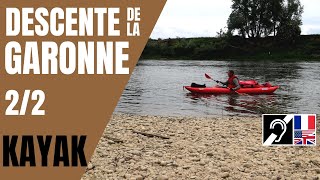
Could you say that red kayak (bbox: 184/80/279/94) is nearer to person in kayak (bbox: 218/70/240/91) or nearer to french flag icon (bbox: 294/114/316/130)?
person in kayak (bbox: 218/70/240/91)

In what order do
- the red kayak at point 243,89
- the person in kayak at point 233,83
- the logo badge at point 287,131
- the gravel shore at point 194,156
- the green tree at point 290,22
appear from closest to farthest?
1. the gravel shore at point 194,156
2. the logo badge at point 287,131
3. the person in kayak at point 233,83
4. the red kayak at point 243,89
5. the green tree at point 290,22

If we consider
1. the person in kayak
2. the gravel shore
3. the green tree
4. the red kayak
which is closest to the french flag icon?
the gravel shore

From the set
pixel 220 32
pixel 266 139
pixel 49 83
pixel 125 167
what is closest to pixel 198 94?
pixel 49 83

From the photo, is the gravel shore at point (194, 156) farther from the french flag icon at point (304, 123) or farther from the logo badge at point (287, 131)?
the french flag icon at point (304, 123)

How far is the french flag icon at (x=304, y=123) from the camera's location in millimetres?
10648

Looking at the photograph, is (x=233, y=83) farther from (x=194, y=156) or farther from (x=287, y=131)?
(x=194, y=156)

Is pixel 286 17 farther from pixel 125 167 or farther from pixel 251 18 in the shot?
pixel 125 167

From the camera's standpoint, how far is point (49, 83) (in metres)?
14.2

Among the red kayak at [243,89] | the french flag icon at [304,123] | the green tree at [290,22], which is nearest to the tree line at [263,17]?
the green tree at [290,22]

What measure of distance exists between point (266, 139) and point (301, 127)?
3.29 ft

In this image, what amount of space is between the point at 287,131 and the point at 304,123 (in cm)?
84

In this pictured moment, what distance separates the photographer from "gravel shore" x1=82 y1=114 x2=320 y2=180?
8.62 metres

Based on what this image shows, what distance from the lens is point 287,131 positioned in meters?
10.7

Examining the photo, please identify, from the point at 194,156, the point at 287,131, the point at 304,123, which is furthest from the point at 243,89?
the point at 194,156
